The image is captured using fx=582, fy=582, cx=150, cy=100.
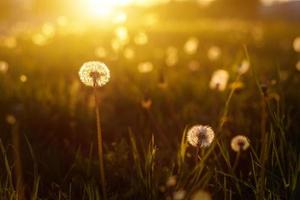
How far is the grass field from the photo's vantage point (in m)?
2.00

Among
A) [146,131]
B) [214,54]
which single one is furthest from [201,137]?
[214,54]

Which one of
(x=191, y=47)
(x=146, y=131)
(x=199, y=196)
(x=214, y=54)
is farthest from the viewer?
(x=191, y=47)

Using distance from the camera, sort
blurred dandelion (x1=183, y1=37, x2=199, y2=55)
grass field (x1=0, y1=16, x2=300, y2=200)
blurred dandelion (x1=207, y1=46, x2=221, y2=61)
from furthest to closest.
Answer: blurred dandelion (x1=183, y1=37, x2=199, y2=55), blurred dandelion (x1=207, y1=46, x2=221, y2=61), grass field (x1=0, y1=16, x2=300, y2=200)

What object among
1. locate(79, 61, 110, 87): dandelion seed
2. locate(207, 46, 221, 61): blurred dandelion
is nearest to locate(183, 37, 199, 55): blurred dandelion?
locate(207, 46, 221, 61): blurred dandelion

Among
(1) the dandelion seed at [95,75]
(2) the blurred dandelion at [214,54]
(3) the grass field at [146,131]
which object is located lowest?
(3) the grass field at [146,131]

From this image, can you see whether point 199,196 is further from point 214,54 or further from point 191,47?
point 191,47

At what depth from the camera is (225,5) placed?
2558 cm

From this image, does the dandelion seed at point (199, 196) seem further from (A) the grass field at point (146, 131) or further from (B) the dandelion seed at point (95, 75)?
(B) the dandelion seed at point (95, 75)

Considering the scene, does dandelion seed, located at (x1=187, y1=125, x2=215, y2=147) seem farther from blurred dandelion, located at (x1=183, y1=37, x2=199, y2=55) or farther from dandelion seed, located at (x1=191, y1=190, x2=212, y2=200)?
blurred dandelion, located at (x1=183, y1=37, x2=199, y2=55)

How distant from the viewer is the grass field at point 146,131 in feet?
6.56

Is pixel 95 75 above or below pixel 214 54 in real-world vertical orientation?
above

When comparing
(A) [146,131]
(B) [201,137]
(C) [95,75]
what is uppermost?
(C) [95,75]

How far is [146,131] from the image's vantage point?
3213 millimetres

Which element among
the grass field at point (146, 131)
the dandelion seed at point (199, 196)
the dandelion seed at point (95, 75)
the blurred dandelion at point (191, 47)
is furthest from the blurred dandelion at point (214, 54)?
the dandelion seed at point (199, 196)
